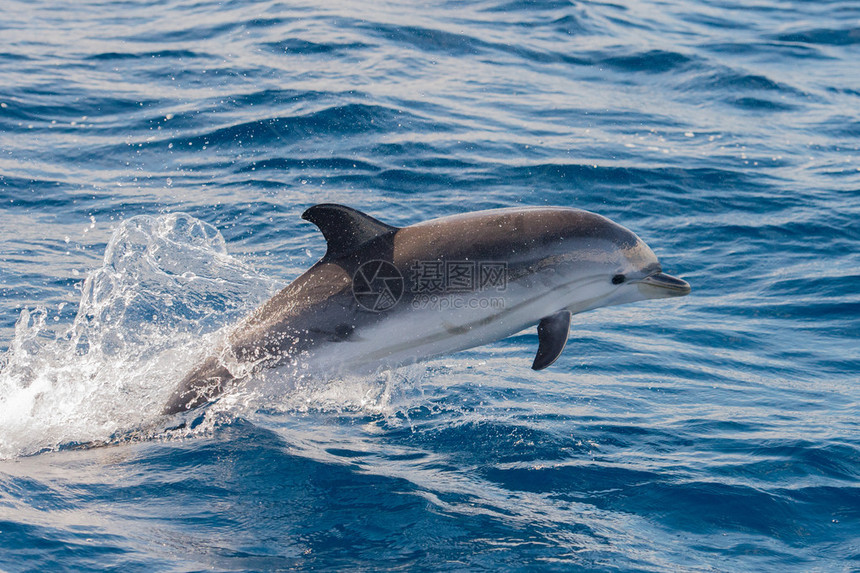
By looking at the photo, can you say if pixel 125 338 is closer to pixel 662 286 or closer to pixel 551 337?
pixel 551 337

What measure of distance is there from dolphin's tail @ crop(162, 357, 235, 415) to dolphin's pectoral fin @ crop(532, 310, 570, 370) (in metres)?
2.00

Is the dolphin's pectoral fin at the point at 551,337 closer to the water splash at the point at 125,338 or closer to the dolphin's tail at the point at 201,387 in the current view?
the dolphin's tail at the point at 201,387

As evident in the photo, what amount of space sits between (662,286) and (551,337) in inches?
38.1

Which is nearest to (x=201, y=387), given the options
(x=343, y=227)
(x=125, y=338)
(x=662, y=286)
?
(x=343, y=227)

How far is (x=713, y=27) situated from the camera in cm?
2147

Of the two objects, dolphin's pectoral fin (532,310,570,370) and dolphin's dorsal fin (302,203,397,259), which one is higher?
dolphin's dorsal fin (302,203,397,259)

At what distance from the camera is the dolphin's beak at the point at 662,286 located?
689cm

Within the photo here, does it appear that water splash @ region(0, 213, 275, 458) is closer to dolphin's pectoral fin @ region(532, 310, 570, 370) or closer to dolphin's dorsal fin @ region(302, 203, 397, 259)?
dolphin's dorsal fin @ region(302, 203, 397, 259)

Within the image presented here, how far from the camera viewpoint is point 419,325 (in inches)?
255

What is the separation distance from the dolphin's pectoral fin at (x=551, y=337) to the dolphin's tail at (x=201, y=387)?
78.7 inches

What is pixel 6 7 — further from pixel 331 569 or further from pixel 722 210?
pixel 331 569

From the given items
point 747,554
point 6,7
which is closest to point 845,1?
point 6,7

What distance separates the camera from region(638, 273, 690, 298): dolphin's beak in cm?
689

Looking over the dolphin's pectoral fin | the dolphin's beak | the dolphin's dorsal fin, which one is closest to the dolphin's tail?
the dolphin's dorsal fin
